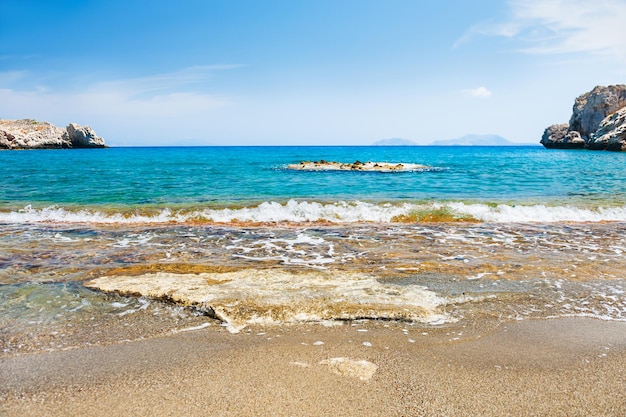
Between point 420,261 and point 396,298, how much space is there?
288 cm

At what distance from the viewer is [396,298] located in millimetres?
6457

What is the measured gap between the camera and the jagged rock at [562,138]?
104m

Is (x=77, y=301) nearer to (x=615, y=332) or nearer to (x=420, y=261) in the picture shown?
(x=420, y=261)

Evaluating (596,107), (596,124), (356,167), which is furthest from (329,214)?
(596,124)

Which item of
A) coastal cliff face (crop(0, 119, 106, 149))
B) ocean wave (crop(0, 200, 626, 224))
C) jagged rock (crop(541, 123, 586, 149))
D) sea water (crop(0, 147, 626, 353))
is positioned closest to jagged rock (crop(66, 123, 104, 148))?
coastal cliff face (crop(0, 119, 106, 149))

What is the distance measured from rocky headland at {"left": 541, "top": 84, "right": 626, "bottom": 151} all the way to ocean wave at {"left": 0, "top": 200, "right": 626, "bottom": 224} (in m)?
77.4

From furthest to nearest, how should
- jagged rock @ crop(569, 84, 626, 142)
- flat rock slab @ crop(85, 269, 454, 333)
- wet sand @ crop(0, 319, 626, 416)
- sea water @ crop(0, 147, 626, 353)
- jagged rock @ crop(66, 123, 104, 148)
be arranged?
jagged rock @ crop(66, 123, 104, 148), jagged rock @ crop(569, 84, 626, 142), sea water @ crop(0, 147, 626, 353), flat rock slab @ crop(85, 269, 454, 333), wet sand @ crop(0, 319, 626, 416)

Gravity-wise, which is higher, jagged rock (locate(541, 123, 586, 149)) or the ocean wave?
jagged rock (locate(541, 123, 586, 149))

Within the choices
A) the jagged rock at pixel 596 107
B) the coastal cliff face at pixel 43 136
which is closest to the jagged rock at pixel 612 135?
the jagged rock at pixel 596 107

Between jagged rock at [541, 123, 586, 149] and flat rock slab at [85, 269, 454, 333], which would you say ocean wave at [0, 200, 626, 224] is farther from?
jagged rock at [541, 123, 586, 149]

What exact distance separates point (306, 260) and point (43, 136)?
Answer: 120m

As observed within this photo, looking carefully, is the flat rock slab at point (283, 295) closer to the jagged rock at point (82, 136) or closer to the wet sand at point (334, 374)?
the wet sand at point (334, 374)

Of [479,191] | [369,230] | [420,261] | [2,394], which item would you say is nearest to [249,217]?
[369,230]

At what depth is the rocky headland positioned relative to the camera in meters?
78.6
